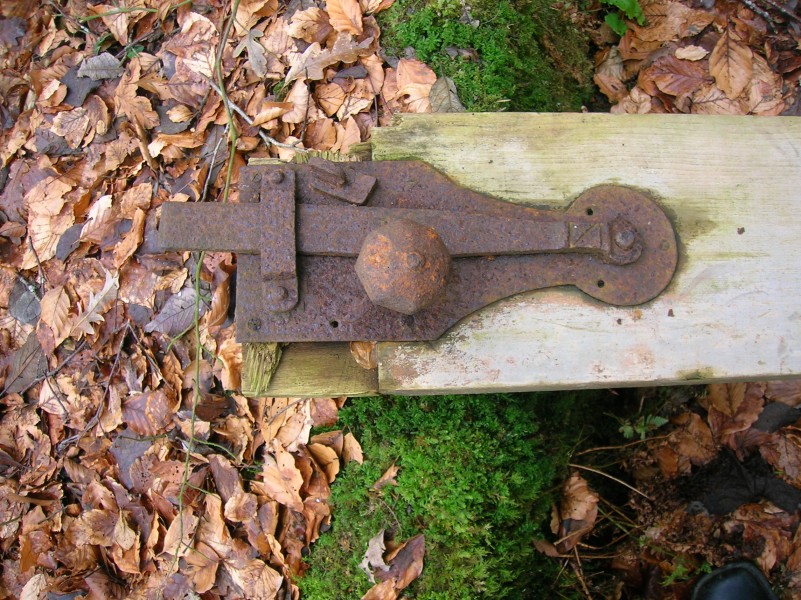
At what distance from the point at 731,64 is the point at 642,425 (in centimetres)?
172

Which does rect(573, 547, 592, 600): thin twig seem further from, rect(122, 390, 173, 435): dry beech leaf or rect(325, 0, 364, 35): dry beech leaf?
rect(325, 0, 364, 35): dry beech leaf

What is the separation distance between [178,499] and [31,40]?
242 cm

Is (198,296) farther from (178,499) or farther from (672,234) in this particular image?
(672,234)

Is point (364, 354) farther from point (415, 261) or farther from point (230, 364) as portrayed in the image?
point (230, 364)

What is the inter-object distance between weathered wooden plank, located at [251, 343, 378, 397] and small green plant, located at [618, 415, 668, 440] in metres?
1.41

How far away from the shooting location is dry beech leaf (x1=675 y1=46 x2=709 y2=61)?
8.94 feet

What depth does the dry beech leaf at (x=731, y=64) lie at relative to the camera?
8.68 ft

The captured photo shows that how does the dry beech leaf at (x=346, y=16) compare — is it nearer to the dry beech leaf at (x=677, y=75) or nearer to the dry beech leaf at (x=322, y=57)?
the dry beech leaf at (x=322, y=57)

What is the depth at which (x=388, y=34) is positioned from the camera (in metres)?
2.35

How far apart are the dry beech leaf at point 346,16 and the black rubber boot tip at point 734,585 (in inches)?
111

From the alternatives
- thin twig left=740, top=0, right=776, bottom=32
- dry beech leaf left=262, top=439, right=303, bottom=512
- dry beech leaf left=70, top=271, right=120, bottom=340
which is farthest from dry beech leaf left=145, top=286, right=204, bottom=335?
thin twig left=740, top=0, right=776, bottom=32

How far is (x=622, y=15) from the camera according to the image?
112 inches

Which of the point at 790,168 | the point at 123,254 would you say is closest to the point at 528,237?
the point at 790,168

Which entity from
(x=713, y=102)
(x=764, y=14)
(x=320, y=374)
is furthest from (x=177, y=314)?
(x=764, y=14)
